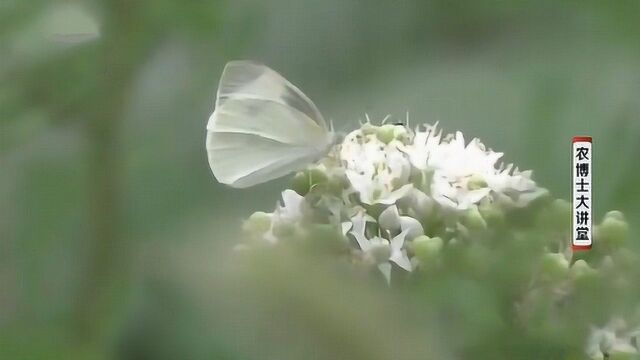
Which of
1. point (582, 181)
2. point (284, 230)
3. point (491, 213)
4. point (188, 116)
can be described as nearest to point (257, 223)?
point (284, 230)

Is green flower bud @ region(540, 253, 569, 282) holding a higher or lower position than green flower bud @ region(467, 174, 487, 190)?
lower

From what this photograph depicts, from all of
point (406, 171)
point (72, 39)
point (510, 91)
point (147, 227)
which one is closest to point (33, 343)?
point (147, 227)

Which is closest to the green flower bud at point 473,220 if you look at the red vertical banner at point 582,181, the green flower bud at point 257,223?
the red vertical banner at point 582,181

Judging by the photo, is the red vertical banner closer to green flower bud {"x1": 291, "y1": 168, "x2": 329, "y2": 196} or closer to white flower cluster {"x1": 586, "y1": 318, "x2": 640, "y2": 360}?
white flower cluster {"x1": 586, "y1": 318, "x2": 640, "y2": 360}

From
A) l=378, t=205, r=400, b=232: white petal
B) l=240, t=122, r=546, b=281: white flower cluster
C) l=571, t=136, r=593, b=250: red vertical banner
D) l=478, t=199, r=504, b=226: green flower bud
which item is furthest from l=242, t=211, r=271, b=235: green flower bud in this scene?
l=571, t=136, r=593, b=250: red vertical banner

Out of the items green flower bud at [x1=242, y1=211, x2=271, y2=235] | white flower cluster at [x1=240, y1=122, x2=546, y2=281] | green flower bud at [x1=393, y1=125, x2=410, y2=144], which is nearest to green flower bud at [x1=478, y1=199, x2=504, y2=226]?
white flower cluster at [x1=240, y1=122, x2=546, y2=281]

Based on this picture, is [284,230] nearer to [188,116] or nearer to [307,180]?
[307,180]

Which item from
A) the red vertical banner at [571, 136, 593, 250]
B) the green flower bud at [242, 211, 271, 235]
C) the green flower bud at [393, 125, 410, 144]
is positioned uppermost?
the green flower bud at [393, 125, 410, 144]
